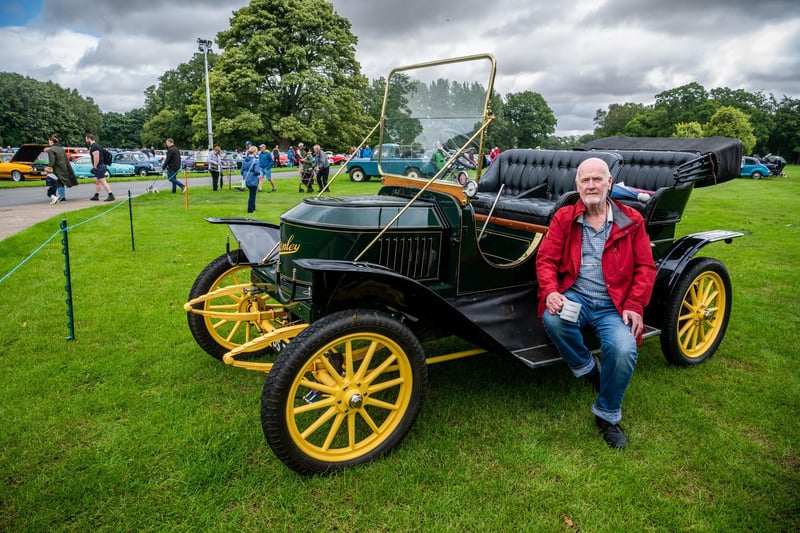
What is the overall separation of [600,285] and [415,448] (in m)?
1.51

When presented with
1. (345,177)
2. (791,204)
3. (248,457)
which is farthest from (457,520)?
(345,177)

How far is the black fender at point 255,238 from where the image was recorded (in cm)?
354

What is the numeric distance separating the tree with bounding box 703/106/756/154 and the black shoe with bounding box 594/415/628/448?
46.0 meters

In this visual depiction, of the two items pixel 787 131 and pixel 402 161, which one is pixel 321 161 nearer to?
pixel 402 161

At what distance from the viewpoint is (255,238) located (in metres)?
3.80

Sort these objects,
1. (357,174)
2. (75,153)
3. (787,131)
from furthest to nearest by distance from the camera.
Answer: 1. (787,131)
2. (75,153)
3. (357,174)

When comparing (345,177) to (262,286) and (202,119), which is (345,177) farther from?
(262,286)

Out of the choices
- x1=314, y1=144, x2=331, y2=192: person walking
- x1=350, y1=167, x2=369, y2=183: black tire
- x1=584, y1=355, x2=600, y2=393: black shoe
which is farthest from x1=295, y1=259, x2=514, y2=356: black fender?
x1=350, y1=167, x2=369, y2=183: black tire

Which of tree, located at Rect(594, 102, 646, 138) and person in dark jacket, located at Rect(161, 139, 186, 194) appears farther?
tree, located at Rect(594, 102, 646, 138)

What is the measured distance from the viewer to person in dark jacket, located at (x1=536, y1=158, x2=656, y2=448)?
284cm

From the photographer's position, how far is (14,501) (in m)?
2.30

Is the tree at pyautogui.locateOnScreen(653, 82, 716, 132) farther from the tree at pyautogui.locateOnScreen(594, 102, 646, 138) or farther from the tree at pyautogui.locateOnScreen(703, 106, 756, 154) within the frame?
the tree at pyautogui.locateOnScreen(703, 106, 756, 154)

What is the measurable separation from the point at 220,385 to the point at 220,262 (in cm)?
93

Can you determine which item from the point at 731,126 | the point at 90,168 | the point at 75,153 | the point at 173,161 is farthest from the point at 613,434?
the point at 731,126
